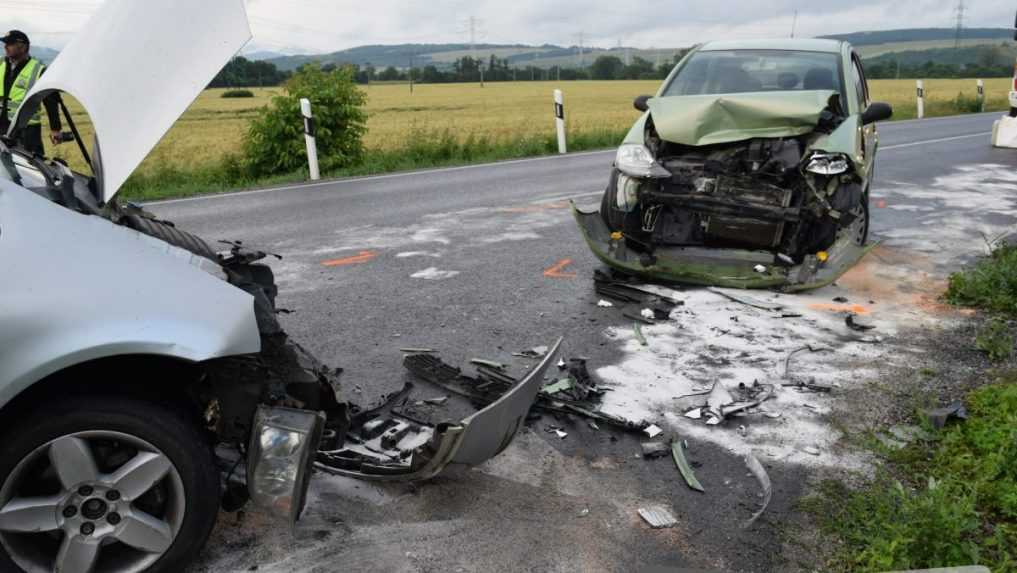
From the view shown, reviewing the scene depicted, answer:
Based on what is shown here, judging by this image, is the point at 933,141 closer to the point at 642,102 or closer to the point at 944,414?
the point at 642,102

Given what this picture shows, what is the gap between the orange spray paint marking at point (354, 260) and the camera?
285 inches

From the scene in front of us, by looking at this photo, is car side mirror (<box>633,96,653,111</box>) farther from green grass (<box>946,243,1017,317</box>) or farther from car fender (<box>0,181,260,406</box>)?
car fender (<box>0,181,260,406</box>)

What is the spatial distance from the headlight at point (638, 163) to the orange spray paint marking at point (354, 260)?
7.89ft

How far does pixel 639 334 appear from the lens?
5410 mm

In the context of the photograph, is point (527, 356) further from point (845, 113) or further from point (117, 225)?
point (845, 113)

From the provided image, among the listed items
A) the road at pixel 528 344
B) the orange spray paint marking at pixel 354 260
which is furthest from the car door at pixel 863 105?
the orange spray paint marking at pixel 354 260

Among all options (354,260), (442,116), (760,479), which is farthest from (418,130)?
(442,116)

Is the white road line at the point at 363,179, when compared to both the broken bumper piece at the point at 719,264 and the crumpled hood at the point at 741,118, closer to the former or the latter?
the broken bumper piece at the point at 719,264

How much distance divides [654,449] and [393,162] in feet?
38.4

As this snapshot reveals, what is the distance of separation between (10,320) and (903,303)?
223 inches

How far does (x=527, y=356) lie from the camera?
16.4 ft

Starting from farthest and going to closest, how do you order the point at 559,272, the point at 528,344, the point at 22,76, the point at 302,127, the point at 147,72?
the point at 302,127, the point at 22,76, the point at 559,272, the point at 528,344, the point at 147,72

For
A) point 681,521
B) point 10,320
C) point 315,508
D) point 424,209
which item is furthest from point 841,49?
point 10,320

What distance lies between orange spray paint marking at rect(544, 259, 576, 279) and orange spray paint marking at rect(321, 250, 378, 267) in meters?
1.61
